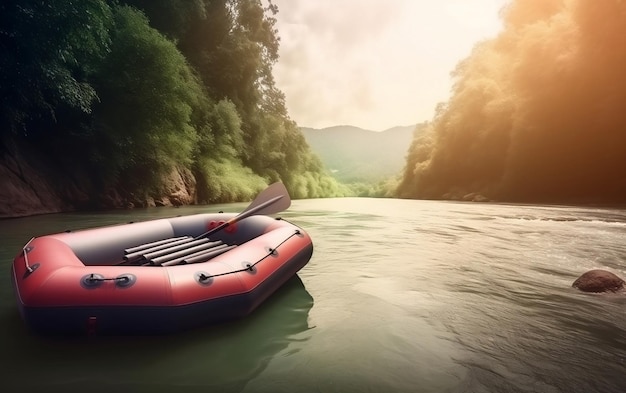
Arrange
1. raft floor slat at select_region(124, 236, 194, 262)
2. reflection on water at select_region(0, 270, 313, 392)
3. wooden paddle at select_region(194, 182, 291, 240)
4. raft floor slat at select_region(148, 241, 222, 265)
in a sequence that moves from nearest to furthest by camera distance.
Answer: reflection on water at select_region(0, 270, 313, 392), raft floor slat at select_region(148, 241, 222, 265), raft floor slat at select_region(124, 236, 194, 262), wooden paddle at select_region(194, 182, 291, 240)

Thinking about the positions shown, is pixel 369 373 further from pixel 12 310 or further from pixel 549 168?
pixel 549 168

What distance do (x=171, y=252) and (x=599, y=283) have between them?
14.7 ft

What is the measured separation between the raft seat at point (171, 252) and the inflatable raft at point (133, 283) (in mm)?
11

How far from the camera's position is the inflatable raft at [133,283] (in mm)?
2256

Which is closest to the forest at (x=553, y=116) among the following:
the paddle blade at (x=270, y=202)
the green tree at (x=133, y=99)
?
the paddle blade at (x=270, y=202)

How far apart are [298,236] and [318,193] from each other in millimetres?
41159

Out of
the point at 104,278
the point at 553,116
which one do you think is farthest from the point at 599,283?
the point at 553,116

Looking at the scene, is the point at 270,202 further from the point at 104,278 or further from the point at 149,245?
the point at 104,278

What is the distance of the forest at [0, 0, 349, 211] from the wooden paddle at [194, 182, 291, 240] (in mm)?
5542

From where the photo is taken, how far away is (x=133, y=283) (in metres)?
2.35

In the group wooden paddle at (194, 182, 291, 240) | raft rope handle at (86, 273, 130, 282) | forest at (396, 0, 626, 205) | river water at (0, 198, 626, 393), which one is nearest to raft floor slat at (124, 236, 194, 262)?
wooden paddle at (194, 182, 291, 240)

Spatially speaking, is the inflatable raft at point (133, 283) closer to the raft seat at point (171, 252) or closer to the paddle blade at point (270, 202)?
the raft seat at point (171, 252)

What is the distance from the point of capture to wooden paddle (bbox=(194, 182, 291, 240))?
4.47 meters

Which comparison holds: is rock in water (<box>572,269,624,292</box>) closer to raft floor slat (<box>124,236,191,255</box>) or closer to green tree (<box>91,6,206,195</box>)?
raft floor slat (<box>124,236,191,255</box>)
